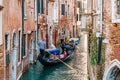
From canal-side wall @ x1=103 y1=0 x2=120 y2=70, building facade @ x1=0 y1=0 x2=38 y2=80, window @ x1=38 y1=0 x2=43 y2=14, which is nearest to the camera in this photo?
canal-side wall @ x1=103 y1=0 x2=120 y2=70

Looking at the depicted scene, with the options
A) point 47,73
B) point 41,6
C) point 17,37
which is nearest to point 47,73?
point 47,73

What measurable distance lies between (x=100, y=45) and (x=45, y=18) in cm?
1298

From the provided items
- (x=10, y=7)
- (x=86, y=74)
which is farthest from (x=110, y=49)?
(x=86, y=74)

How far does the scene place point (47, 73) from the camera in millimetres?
16188

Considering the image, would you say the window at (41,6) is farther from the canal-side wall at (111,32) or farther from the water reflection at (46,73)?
the canal-side wall at (111,32)

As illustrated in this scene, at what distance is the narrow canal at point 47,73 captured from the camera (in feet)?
48.9

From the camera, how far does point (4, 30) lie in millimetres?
10703

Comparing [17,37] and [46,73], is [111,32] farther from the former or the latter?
[46,73]

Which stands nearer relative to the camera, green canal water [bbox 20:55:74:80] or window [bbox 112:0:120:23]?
window [bbox 112:0:120:23]

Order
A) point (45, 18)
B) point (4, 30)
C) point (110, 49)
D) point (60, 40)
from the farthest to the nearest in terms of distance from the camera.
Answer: point (60, 40), point (45, 18), point (4, 30), point (110, 49)

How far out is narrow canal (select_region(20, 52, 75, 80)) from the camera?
48.9ft

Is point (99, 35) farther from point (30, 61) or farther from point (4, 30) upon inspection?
point (30, 61)

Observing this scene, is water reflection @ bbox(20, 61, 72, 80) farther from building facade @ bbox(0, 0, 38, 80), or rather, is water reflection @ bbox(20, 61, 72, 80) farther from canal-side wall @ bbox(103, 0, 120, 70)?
canal-side wall @ bbox(103, 0, 120, 70)

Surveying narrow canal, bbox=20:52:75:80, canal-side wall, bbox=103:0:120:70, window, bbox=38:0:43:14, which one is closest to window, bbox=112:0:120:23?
canal-side wall, bbox=103:0:120:70
